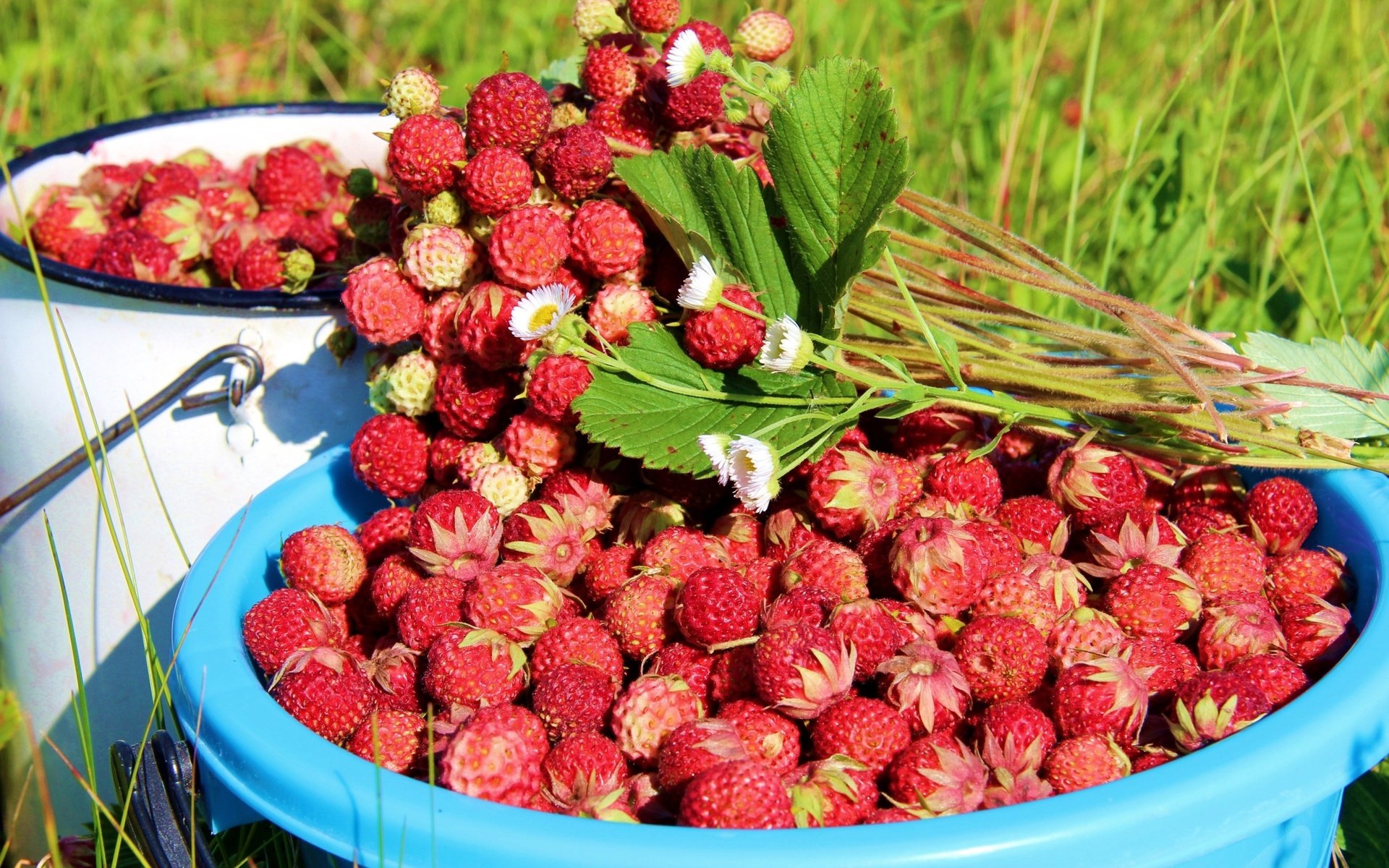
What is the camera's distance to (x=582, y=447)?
3.27 ft


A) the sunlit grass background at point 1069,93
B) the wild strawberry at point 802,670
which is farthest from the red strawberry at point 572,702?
the sunlit grass background at point 1069,93

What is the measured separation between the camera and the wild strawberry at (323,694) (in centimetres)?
79

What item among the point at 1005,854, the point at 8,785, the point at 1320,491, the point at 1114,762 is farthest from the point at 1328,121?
the point at 8,785

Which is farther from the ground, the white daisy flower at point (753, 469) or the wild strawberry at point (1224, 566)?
the white daisy flower at point (753, 469)

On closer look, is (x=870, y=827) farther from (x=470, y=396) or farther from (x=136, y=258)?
(x=136, y=258)

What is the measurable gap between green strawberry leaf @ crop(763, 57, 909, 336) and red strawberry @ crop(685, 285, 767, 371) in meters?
0.07

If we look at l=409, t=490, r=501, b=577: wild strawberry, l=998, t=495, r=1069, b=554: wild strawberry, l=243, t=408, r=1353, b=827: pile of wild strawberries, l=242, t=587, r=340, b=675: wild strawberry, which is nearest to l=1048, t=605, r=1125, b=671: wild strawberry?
l=243, t=408, r=1353, b=827: pile of wild strawberries

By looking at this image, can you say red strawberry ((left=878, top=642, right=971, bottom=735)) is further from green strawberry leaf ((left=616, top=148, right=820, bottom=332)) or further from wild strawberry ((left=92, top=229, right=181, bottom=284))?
wild strawberry ((left=92, top=229, right=181, bottom=284))

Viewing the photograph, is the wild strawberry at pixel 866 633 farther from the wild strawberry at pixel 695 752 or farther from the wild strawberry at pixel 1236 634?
the wild strawberry at pixel 1236 634

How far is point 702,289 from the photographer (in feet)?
2.74

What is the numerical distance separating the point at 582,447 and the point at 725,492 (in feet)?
0.42

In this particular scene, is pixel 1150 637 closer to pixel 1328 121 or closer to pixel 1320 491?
pixel 1320 491

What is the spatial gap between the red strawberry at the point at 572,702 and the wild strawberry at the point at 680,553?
0.37 feet

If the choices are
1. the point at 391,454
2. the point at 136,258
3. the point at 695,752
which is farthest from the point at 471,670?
the point at 136,258
